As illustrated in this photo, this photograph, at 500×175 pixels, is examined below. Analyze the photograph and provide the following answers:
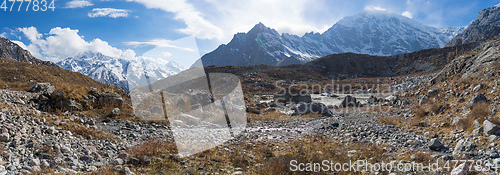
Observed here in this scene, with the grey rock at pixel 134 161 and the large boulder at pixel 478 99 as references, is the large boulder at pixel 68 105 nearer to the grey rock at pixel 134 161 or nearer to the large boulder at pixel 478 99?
the grey rock at pixel 134 161

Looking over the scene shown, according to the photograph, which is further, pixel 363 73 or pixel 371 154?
pixel 363 73

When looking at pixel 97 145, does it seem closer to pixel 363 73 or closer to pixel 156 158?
pixel 156 158

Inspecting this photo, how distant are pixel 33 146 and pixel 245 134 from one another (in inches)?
371

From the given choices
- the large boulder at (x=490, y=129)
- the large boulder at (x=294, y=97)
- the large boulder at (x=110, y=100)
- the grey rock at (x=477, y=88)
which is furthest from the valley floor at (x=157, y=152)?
the large boulder at (x=294, y=97)

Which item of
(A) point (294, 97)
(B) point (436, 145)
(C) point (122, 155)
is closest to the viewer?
(C) point (122, 155)

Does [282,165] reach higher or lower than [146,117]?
lower

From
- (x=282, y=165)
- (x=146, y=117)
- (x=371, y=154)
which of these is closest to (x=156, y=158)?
(x=282, y=165)

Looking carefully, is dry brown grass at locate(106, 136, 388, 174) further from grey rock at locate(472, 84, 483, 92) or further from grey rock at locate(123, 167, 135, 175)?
grey rock at locate(472, 84, 483, 92)

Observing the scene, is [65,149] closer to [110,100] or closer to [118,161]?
[118,161]

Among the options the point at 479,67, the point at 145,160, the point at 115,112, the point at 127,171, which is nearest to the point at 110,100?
the point at 115,112

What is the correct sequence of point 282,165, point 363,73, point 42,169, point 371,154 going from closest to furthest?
point 42,169, point 282,165, point 371,154, point 363,73

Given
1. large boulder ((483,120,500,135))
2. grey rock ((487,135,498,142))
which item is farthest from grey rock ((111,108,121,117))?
large boulder ((483,120,500,135))

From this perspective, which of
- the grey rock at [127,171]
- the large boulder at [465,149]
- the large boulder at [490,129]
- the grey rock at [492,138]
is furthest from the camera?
the large boulder at [490,129]

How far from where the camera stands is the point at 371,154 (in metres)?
9.10
